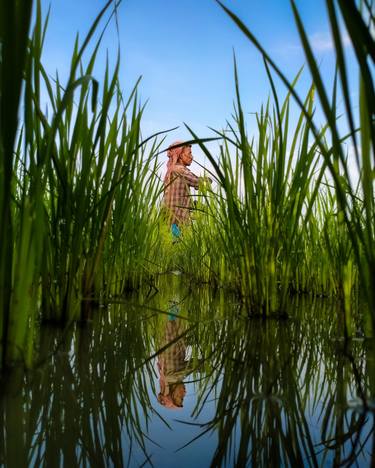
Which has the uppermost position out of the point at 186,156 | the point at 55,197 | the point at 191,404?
the point at 186,156

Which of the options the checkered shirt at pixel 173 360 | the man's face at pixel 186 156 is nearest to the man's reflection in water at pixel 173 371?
the checkered shirt at pixel 173 360

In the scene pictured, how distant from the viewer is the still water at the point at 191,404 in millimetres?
373

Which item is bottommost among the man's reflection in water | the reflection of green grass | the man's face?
the man's reflection in water

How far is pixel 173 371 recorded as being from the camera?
65cm

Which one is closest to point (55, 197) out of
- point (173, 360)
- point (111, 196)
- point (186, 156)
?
point (111, 196)

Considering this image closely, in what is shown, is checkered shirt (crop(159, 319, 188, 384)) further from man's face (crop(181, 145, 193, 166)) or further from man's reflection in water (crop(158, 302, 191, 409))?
man's face (crop(181, 145, 193, 166))

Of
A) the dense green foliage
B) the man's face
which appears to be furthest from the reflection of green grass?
the man's face

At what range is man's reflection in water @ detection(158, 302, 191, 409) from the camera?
52cm

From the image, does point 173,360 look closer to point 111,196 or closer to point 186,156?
point 111,196

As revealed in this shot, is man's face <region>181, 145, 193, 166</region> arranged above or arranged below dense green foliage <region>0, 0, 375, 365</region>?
above

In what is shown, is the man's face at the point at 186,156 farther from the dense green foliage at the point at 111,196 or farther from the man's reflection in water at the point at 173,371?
the man's reflection in water at the point at 173,371

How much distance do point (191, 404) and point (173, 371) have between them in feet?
0.50

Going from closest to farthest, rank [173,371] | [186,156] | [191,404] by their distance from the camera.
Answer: [191,404], [173,371], [186,156]

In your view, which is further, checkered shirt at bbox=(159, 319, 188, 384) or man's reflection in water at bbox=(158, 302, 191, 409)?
checkered shirt at bbox=(159, 319, 188, 384)
